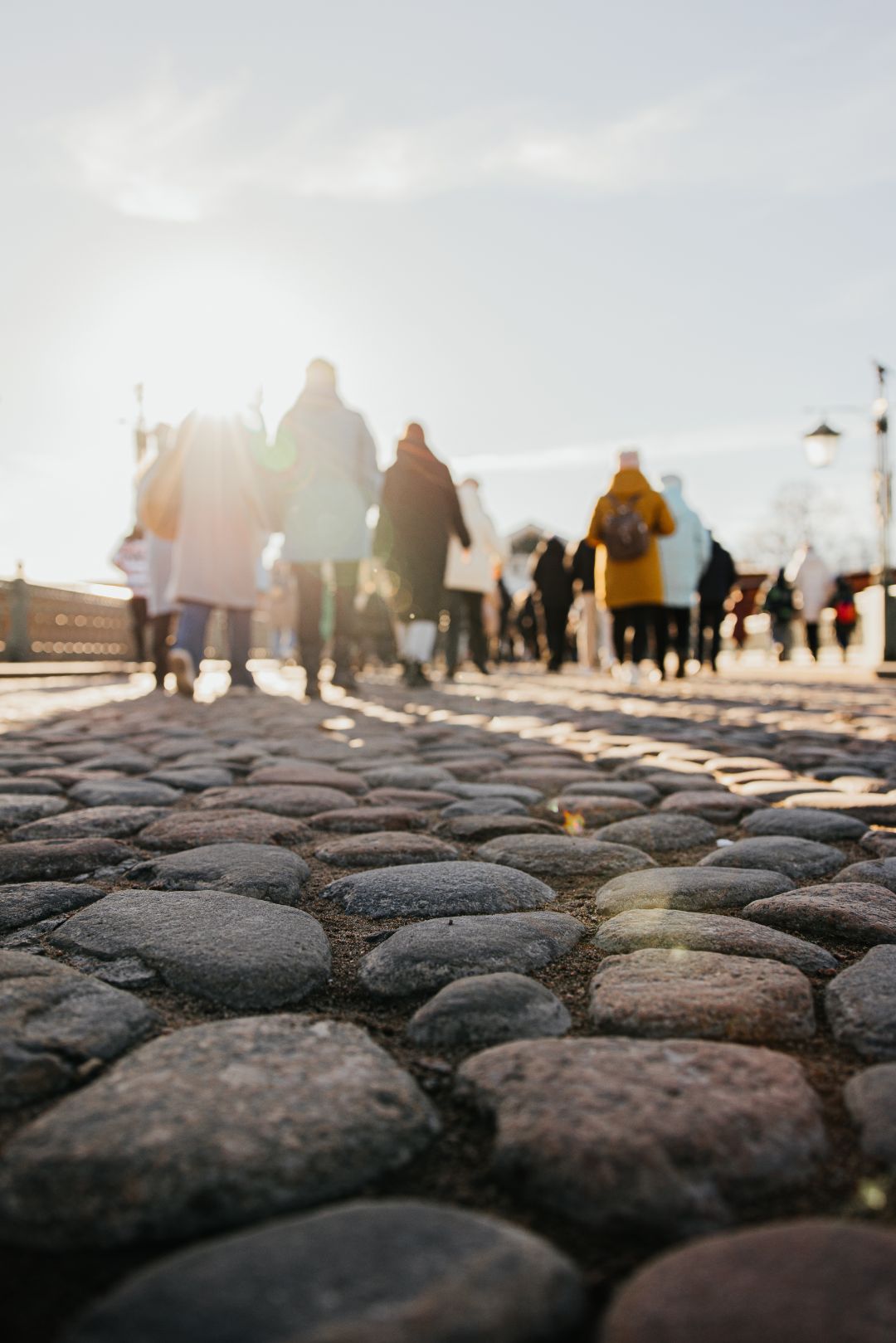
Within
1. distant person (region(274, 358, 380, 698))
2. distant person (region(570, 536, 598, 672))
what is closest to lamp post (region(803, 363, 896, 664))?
distant person (region(570, 536, 598, 672))

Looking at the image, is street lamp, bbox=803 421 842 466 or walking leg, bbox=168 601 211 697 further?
street lamp, bbox=803 421 842 466

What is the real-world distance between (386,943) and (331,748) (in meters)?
2.67

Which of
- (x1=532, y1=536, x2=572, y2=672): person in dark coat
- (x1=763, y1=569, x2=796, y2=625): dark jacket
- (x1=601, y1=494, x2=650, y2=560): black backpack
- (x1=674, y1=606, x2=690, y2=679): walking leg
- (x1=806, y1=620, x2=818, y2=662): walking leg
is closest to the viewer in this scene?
(x1=601, y1=494, x2=650, y2=560): black backpack

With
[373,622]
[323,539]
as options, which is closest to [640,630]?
[323,539]

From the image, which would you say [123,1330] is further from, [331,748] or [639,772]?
[331,748]

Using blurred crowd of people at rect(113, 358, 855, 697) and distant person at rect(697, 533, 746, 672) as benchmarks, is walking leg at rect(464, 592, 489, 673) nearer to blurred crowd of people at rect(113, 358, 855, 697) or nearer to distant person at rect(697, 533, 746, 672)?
blurred crowd of people at rect(113, 358, 855, 697)

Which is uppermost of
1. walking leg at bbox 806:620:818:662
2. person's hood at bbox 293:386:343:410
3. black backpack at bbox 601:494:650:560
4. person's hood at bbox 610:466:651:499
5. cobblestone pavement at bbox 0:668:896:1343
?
person's hood at bbox 293:386:343:410

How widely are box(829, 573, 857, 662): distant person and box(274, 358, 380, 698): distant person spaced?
43.5 feet

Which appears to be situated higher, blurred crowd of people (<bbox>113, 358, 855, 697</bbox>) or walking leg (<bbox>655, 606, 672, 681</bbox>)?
blurred crowd of people (<bbox>113, 358, 855, 697</bbox>)

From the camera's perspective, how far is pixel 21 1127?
87cm

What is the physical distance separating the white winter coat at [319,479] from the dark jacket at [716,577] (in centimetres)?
666

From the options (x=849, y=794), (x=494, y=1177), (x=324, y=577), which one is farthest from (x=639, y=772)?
(x=324, y=577)

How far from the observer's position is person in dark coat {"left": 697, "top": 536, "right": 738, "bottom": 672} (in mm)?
12578

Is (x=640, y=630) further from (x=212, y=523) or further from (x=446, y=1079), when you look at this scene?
(x=446, y=1079)
